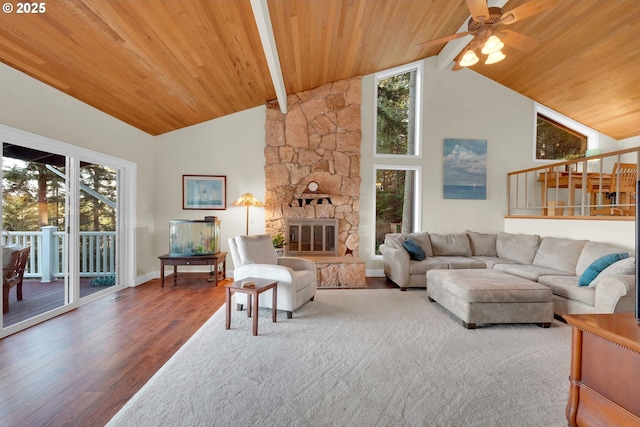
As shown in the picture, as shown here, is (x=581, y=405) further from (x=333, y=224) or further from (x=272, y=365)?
(x=333, y=224)

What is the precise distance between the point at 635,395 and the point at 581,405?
1.08ft

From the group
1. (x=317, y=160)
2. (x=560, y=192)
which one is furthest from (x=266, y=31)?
(x=560, y=192)

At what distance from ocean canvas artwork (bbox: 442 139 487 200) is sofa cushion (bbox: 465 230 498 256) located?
0.80m

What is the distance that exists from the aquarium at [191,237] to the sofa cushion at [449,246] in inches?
143

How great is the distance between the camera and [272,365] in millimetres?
2211

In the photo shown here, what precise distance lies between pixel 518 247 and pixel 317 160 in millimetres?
3542

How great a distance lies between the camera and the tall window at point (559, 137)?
5.82m

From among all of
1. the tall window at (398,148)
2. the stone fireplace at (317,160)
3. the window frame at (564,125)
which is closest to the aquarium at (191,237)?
the stone fireplace at (317,160)

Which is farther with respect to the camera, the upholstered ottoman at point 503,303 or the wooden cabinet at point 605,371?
the upholstered ottoman at point 503,303

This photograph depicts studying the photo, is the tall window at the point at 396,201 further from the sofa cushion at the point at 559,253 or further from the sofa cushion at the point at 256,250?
the sofa cushion at the point at 256,250

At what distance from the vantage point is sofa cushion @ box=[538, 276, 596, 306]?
116 inches

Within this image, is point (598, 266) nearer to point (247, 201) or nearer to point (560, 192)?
point (560, 192)

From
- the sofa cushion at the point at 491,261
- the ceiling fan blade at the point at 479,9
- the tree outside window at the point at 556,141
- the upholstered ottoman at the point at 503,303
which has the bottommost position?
the upholstered ottoman at the point at 503,303

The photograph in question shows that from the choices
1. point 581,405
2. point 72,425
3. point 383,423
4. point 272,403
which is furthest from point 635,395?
point 72,425
